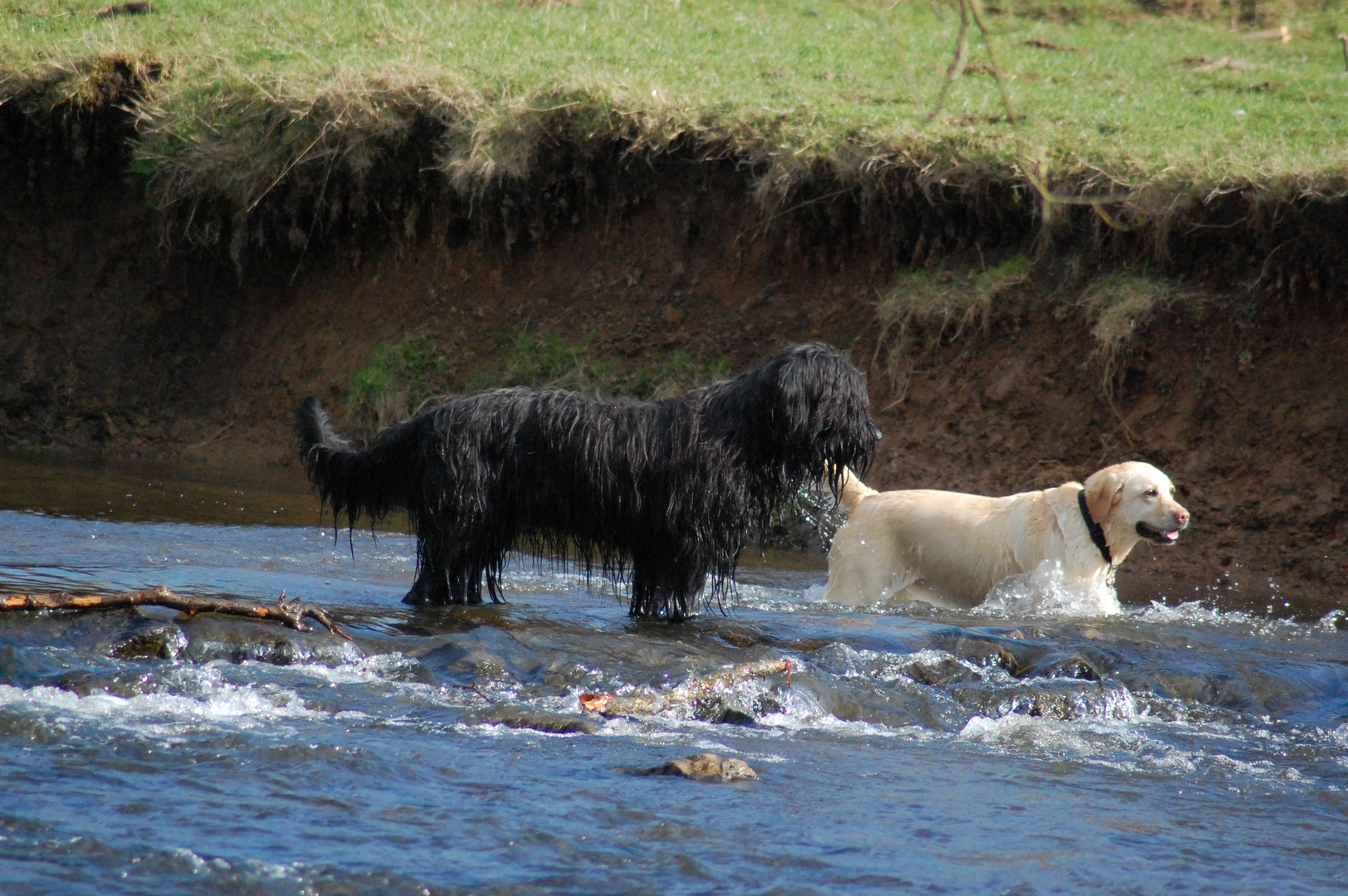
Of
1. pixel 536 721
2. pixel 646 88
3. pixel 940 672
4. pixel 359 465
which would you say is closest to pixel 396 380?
pixel 646 88

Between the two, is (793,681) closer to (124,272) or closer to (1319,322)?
(1319,322)

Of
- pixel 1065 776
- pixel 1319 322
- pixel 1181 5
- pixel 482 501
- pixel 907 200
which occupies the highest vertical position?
pixel 1181 5

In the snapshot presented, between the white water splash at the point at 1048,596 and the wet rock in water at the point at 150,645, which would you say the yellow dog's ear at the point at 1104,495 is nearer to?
the white water splash at the point at 1048,596

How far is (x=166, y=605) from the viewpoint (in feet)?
15.2

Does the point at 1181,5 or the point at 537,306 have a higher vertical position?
the point at 1181,5

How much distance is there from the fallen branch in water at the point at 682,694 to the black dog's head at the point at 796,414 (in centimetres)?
122

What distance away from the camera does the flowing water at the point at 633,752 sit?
3.04m

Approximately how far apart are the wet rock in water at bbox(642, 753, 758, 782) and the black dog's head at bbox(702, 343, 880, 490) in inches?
85.4

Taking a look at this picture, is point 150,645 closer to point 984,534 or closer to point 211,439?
point 984,534

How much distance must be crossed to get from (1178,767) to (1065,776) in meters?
0.48

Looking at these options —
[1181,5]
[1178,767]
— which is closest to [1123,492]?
[1178,767]

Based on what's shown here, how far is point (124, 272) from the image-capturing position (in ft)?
47.9

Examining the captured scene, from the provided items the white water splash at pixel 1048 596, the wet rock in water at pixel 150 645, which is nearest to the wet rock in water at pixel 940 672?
the white water splash at pixel 1048 596

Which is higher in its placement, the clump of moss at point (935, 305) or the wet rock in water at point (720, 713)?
the clump of moss at point (935, 305)
